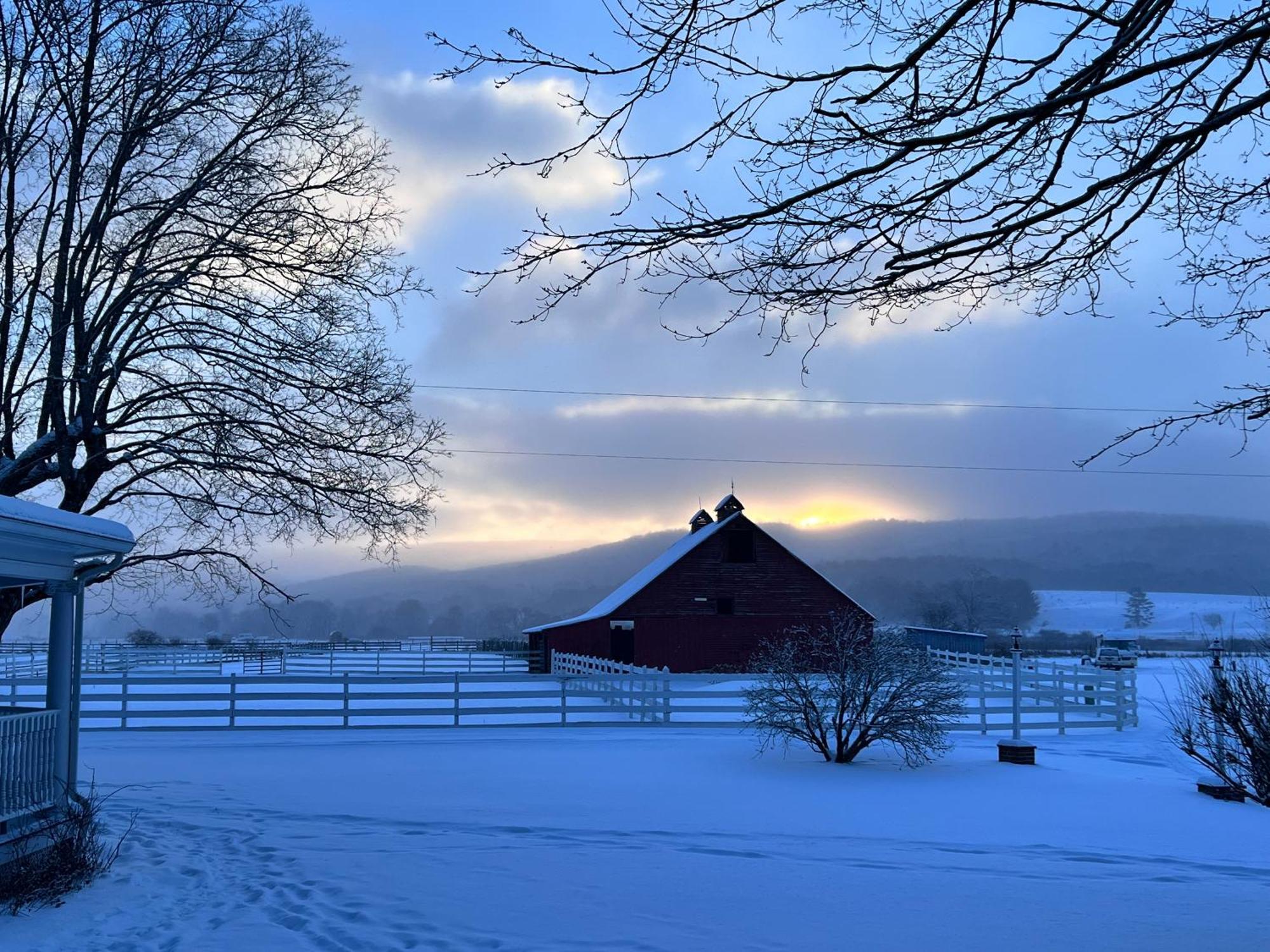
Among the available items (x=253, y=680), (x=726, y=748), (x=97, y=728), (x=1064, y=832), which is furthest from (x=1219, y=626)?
(x=97, y=728)

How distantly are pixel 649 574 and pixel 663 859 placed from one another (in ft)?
99.4

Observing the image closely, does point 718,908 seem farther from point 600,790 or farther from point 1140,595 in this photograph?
point 1140,595

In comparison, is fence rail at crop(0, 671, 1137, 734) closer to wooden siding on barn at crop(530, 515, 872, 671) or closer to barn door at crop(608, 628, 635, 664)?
wooden siding on barn at crop(530, 515, 872, 671)

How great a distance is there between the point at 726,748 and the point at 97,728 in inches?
489

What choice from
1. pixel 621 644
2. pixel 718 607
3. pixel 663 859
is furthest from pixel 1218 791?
pixel 621 644

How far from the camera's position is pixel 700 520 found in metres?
45.2

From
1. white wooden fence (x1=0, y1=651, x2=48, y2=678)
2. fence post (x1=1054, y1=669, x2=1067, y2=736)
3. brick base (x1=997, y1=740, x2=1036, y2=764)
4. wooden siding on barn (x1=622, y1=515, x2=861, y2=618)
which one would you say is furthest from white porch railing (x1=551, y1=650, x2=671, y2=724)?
white wooden fence (x1=0, y1=651, x2=48, y2=678)

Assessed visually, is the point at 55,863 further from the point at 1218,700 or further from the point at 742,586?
the point at 742,586

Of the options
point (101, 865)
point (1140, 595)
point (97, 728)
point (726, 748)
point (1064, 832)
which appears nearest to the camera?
point (101, 865)

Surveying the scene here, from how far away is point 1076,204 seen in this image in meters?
5.95

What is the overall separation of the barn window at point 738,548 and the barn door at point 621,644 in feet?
15.1

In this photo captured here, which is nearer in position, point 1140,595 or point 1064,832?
point 1064,832

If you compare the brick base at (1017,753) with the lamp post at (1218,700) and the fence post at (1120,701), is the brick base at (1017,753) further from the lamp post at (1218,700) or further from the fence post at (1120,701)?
the fence post at (1120,701)

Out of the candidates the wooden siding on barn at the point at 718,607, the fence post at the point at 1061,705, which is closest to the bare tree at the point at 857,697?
the fence post at the point at 1061,705
